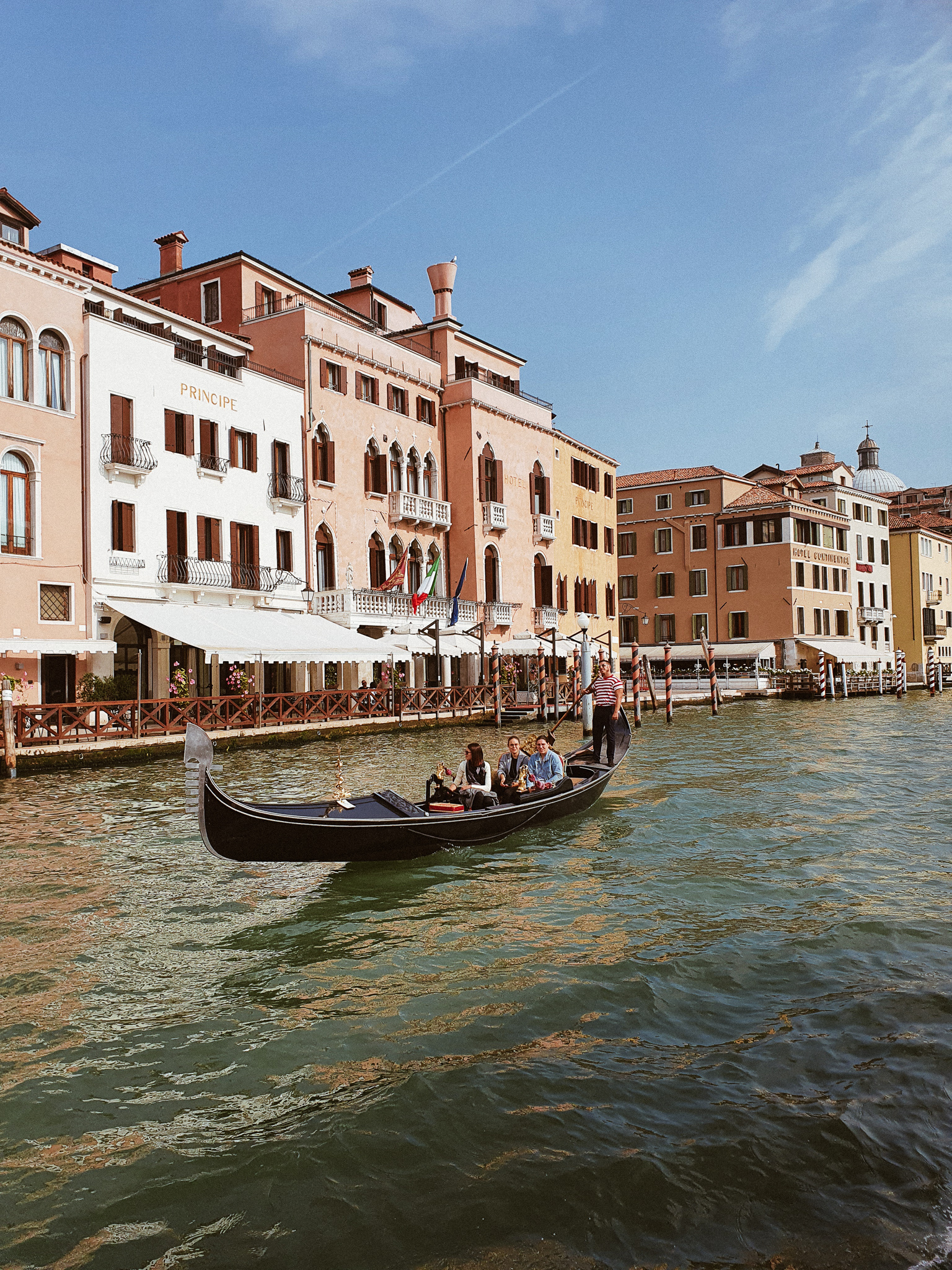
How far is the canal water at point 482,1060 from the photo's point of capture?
3932 millimetres

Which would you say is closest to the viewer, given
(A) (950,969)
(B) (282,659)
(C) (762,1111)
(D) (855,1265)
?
(D) (855,1265)

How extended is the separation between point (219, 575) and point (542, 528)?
15817 mm

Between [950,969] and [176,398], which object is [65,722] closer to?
[176,398]

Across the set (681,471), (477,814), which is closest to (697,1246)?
(477,814)

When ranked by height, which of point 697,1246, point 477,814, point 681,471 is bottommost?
point 697,1246

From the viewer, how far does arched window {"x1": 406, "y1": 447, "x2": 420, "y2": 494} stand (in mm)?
32062

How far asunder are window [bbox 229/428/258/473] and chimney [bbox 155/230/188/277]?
6380 mm

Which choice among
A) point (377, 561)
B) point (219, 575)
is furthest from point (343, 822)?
point (377, 561)

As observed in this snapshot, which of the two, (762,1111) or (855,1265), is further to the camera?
(762,1111)

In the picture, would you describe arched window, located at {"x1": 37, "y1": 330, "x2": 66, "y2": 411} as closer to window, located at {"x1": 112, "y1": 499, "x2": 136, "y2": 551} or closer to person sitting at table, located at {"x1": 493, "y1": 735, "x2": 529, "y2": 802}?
window, located at {"x1": 112, "y1": 499, "x2": 136, "y2": 551}

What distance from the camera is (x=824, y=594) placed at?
1972 inches

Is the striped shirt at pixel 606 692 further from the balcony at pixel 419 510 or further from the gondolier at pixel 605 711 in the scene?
the balcony at pixel 419 510

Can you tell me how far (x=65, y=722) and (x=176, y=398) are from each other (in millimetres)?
8090

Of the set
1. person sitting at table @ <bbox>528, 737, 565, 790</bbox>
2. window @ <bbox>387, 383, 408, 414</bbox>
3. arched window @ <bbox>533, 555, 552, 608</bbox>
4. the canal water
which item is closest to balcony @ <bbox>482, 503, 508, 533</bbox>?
arched window @ <bbox>533, 555, 552, 608</bbox>
